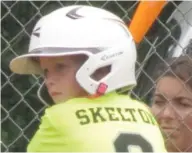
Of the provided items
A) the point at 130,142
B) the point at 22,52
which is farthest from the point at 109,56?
the point at 22,52

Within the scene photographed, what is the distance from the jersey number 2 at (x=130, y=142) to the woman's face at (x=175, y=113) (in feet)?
2.34

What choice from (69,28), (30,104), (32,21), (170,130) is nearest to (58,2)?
(32,21)

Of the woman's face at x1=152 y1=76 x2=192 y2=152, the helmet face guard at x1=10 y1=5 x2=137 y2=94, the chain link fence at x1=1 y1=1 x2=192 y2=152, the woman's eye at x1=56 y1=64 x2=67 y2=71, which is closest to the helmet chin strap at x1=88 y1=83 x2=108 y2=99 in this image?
the helmet face guard at x1=10 y1=5 x2=137 y2=94

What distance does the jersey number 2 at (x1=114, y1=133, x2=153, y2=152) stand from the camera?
356cm

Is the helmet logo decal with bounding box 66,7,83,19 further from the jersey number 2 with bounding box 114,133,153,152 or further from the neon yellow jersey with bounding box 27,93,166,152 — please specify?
the jersey number 2 with bounding box 114,133,153,152

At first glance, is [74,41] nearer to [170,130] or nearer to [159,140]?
[159,140]

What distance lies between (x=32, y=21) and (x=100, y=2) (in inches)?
14.1

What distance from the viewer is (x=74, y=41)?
3727mm

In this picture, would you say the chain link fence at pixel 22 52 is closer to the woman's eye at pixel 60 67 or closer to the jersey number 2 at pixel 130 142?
the woman's eye at pixel 60 67

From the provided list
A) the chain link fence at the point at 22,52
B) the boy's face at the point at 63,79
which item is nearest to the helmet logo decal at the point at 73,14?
the boy's face at the point at 63,79

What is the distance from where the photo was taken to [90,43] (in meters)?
3.72

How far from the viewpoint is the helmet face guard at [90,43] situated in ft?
12.1

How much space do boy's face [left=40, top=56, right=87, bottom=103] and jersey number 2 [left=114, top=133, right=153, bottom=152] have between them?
25cm

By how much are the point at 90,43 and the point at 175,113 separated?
0.82 m
